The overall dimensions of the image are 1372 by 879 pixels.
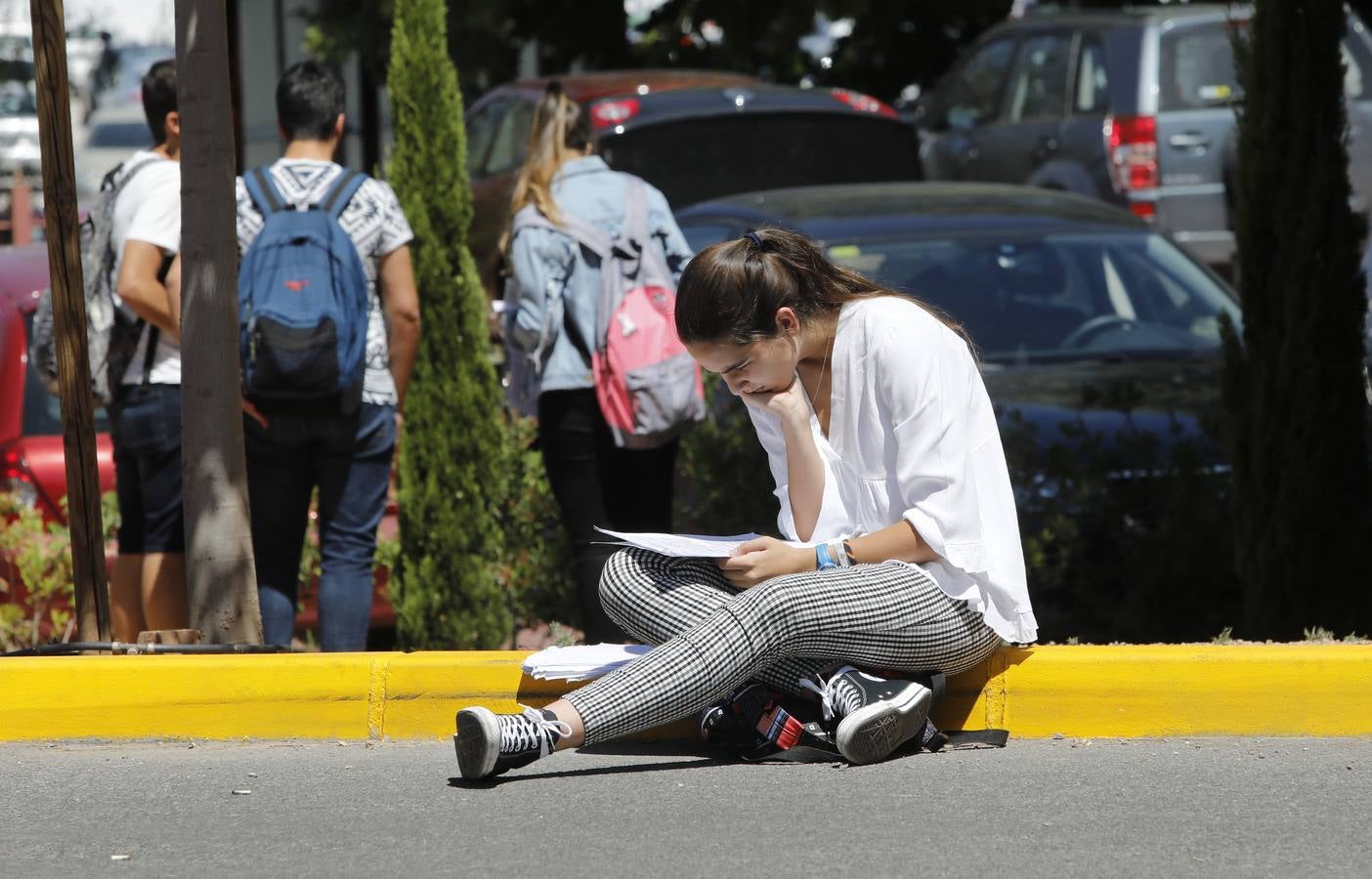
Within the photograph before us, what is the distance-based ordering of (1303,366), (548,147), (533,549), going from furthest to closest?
(533,549) → (1303,366) → (548,147)

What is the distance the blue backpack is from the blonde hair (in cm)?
61

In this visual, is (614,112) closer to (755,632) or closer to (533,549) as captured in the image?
(533,549)

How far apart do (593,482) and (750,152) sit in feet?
17.0

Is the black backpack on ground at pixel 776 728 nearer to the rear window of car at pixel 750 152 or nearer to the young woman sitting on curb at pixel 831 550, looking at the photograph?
the young woman sitting on curb at pixel 831 550

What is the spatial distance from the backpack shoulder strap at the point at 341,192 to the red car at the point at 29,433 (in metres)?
1.49

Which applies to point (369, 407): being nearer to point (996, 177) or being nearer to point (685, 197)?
point (685, 197)

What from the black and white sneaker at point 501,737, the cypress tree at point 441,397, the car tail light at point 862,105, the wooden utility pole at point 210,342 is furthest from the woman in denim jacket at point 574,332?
the car tail light at point 862,105

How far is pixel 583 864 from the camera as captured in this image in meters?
3.76

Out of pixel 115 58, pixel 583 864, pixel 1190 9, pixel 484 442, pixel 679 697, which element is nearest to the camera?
pixel 583 864

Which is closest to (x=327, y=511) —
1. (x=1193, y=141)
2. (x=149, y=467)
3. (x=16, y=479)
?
(x=149, y=467)

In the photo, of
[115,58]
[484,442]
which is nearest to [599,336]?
[484,442]

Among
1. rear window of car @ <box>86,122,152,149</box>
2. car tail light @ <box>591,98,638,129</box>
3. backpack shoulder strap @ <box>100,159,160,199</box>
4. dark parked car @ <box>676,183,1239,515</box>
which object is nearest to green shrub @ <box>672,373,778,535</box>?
dark parked car @ <box>676,183,1239,515</box>

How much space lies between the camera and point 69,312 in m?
5.14

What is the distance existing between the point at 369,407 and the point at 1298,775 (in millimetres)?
2670
